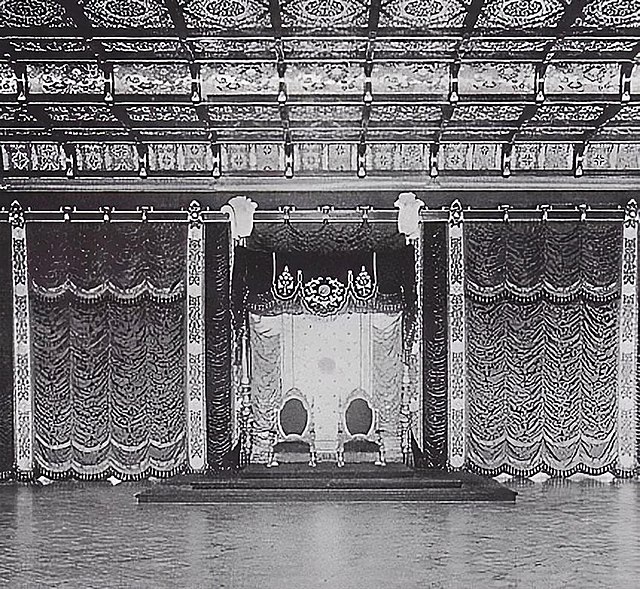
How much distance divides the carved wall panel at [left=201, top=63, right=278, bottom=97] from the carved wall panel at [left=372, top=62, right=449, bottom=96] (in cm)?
78

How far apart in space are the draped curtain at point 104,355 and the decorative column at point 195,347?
12 cm

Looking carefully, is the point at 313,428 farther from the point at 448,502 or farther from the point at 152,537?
the point at 152,537

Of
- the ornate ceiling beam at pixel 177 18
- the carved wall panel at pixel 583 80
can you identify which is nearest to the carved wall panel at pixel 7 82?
the ornate ceiling beam at pixel 177 18

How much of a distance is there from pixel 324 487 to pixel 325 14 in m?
4.31

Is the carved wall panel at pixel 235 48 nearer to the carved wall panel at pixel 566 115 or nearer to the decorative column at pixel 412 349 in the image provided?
the carved wall panel at pixel 566 115

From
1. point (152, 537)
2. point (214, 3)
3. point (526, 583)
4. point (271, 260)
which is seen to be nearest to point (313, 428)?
point (271, 260)

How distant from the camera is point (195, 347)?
33.2ft

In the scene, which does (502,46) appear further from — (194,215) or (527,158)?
(194,215)

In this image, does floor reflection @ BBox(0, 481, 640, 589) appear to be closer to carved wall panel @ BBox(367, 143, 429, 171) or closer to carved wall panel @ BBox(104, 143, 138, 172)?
carved wall panel @ BBox(104, 143, 138, 172)

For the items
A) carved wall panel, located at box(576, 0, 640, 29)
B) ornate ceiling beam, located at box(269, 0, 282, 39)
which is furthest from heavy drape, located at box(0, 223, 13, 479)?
carved wall panel, located at box(576, 0, 640, 29)

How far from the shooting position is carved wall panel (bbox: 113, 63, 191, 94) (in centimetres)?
746

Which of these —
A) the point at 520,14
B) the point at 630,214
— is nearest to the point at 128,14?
the point at 520,14

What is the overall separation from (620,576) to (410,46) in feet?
11.7

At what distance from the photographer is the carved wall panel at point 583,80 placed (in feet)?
24.8
